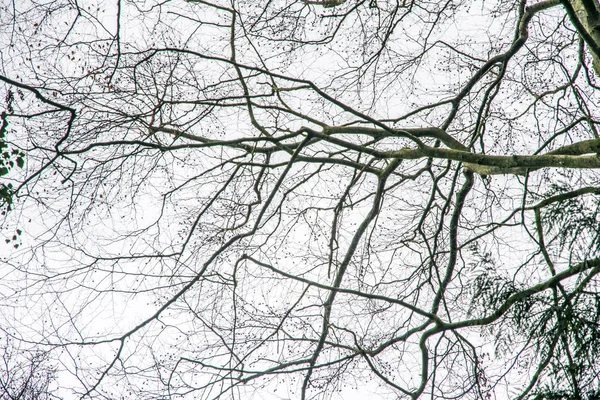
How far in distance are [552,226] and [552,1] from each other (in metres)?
2.63

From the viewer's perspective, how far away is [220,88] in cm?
438

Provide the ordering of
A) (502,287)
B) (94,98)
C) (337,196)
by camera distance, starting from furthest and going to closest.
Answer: (337,196) → (94,98) → (502,287)

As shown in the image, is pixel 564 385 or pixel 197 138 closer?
pixel 564 385

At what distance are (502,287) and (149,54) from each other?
303cm

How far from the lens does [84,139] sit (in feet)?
12.7

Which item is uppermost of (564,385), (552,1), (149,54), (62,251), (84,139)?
(552,1)

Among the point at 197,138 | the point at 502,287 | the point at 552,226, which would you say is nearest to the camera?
the point at 552,226

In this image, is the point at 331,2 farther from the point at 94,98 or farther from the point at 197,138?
the point at 94,98

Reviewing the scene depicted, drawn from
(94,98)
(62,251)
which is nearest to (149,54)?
(94,98)

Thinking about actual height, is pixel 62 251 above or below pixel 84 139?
below

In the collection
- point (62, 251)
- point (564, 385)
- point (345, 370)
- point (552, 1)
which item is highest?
point (552, 1)

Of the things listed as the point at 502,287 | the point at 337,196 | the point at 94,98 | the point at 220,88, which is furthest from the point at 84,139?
the point at 502,287

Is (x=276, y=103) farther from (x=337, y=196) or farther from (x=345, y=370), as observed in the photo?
(x=345, y=370)

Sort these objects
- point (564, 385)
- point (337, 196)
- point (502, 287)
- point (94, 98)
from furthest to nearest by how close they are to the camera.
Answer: point (337, 196)
point (94, 98)
point (502, 287)
point (564, 385)
